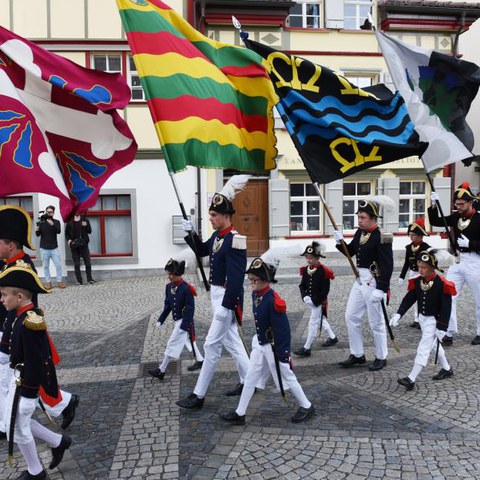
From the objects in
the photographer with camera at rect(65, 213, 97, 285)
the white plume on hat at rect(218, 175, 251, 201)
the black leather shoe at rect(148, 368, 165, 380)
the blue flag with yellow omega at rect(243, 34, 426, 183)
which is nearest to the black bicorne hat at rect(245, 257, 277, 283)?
the white plume on hat at rect(218, 175, 251, 201)

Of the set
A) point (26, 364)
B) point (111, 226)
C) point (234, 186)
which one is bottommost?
point (26, 364)

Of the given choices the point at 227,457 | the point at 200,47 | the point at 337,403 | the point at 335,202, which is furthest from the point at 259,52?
the point at 335,202

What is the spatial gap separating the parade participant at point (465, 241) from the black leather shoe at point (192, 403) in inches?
153

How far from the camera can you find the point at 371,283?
6086mm

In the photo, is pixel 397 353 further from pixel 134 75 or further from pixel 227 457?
pixel 134 75

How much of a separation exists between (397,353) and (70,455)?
170 inches

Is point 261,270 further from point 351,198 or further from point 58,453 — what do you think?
point 351,198

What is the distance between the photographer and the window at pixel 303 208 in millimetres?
16469

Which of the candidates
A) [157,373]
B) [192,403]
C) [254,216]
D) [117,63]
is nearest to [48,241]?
[117,63]

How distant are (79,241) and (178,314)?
8115mm

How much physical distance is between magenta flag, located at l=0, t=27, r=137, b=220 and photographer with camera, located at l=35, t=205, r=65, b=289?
7.85m

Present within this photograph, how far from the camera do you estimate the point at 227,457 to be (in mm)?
4078

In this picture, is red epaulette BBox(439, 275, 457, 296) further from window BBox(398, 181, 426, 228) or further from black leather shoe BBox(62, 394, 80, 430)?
window BBox(398, 181, 426, 228)

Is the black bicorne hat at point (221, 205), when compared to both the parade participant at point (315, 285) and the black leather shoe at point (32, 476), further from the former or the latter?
the black leather shoe at point (32, 476)
